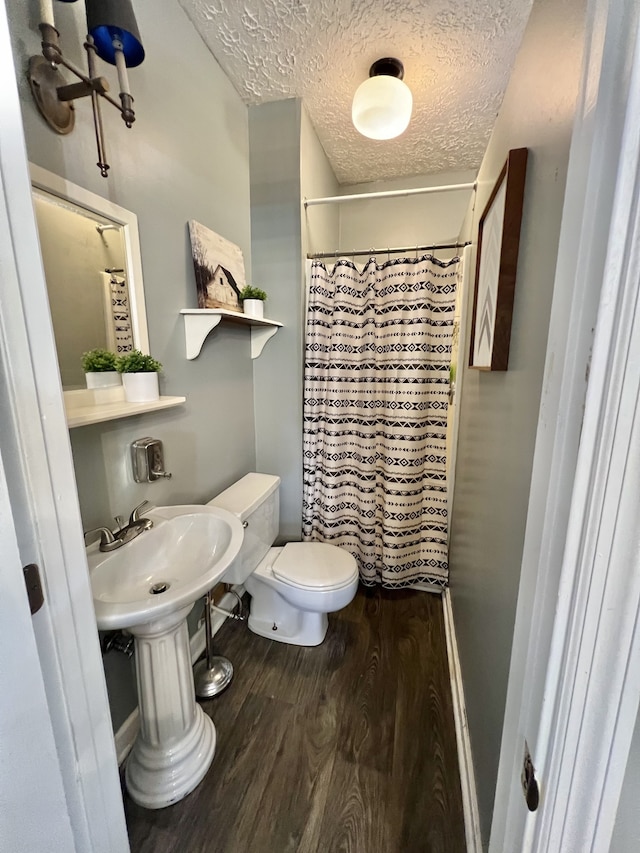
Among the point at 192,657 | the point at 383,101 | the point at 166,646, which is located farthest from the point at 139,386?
the point at 383,101

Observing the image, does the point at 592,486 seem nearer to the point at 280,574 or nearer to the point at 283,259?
the point at 280,574

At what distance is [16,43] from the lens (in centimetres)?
77

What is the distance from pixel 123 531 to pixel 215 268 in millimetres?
1136

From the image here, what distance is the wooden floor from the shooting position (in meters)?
1.02

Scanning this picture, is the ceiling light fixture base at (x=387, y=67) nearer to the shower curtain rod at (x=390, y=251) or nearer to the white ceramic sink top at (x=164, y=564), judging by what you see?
the shower curtain rod at (x=390, y=251)

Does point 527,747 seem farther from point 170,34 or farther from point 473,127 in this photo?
point 473,127

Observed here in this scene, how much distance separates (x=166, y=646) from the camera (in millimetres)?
1074

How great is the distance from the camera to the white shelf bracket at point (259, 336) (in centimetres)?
192

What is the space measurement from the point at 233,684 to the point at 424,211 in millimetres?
3087

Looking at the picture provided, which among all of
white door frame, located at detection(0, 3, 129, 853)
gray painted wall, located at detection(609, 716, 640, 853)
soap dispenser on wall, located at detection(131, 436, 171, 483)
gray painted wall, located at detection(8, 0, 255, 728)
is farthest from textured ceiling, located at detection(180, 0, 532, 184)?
gray painted wall, located at detection(609, 716, 640, 853)

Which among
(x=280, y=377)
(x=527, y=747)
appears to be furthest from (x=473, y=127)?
(x=527, y=747)

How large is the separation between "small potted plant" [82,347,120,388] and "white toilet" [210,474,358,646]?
715 millimetres

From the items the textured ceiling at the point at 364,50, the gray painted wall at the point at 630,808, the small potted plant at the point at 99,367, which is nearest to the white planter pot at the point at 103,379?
the small potted plant at the point at 99,367

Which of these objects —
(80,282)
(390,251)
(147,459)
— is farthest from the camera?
(390,251)
